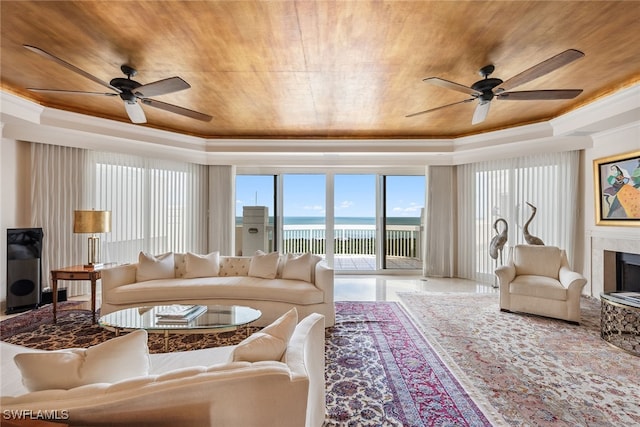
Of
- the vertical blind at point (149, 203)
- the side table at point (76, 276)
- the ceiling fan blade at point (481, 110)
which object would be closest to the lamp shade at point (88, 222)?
the side table at point (76, 276)

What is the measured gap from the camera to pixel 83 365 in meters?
1.26

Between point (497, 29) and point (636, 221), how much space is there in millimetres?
3461

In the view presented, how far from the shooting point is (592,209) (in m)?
4.96

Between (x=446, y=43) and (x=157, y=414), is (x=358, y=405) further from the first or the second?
(x=446, y=43)

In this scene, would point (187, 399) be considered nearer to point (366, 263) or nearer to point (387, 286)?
point (387, 286)

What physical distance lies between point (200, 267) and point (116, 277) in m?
0.92

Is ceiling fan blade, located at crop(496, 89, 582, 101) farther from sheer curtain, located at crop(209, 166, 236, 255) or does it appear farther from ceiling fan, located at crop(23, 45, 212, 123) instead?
sheer curtain, located at crop(209, 166, 236, 255)

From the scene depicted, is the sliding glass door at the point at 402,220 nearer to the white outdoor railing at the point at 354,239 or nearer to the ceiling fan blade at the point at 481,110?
the white outdoor railing at the point at 354,239

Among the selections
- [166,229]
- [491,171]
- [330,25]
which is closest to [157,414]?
[330,25]

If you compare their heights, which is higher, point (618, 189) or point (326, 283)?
point (618, 189)

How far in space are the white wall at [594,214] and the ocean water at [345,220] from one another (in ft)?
9.52

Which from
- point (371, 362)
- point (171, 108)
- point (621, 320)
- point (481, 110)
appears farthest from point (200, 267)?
point (621, 320)

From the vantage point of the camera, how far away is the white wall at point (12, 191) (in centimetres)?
434

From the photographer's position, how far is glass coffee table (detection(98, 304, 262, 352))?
262 centimetres
